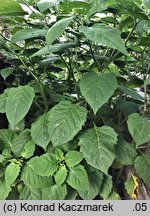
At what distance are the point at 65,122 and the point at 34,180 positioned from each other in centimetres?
19

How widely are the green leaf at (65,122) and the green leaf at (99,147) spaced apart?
2.1 inches

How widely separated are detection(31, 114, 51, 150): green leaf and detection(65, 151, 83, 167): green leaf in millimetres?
74

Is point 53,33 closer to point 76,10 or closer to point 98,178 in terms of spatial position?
point 76,10

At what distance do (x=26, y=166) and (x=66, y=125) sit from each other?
189 mm

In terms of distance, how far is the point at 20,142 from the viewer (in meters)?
0.79

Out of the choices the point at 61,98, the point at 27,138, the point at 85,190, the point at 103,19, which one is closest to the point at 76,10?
the point at 103,19

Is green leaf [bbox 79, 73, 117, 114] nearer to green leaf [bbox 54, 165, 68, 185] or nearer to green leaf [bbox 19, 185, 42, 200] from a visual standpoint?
green leaf [bbox 54, 165, 68, 185]

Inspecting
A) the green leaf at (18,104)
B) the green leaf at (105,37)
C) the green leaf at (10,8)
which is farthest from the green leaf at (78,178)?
the green leaf at (10,8)

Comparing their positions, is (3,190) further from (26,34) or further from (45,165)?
(26,34)

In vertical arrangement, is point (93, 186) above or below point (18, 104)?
below

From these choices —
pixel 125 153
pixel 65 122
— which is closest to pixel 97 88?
pixel 65 122

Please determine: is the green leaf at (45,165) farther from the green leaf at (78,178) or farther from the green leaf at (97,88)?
the green leaf at (97,88)

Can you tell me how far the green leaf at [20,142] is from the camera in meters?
0.78

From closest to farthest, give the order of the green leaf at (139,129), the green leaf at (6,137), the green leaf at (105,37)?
the green leaf at (105,37), the green leaf at (139,129), the green leaf at (6,137)
